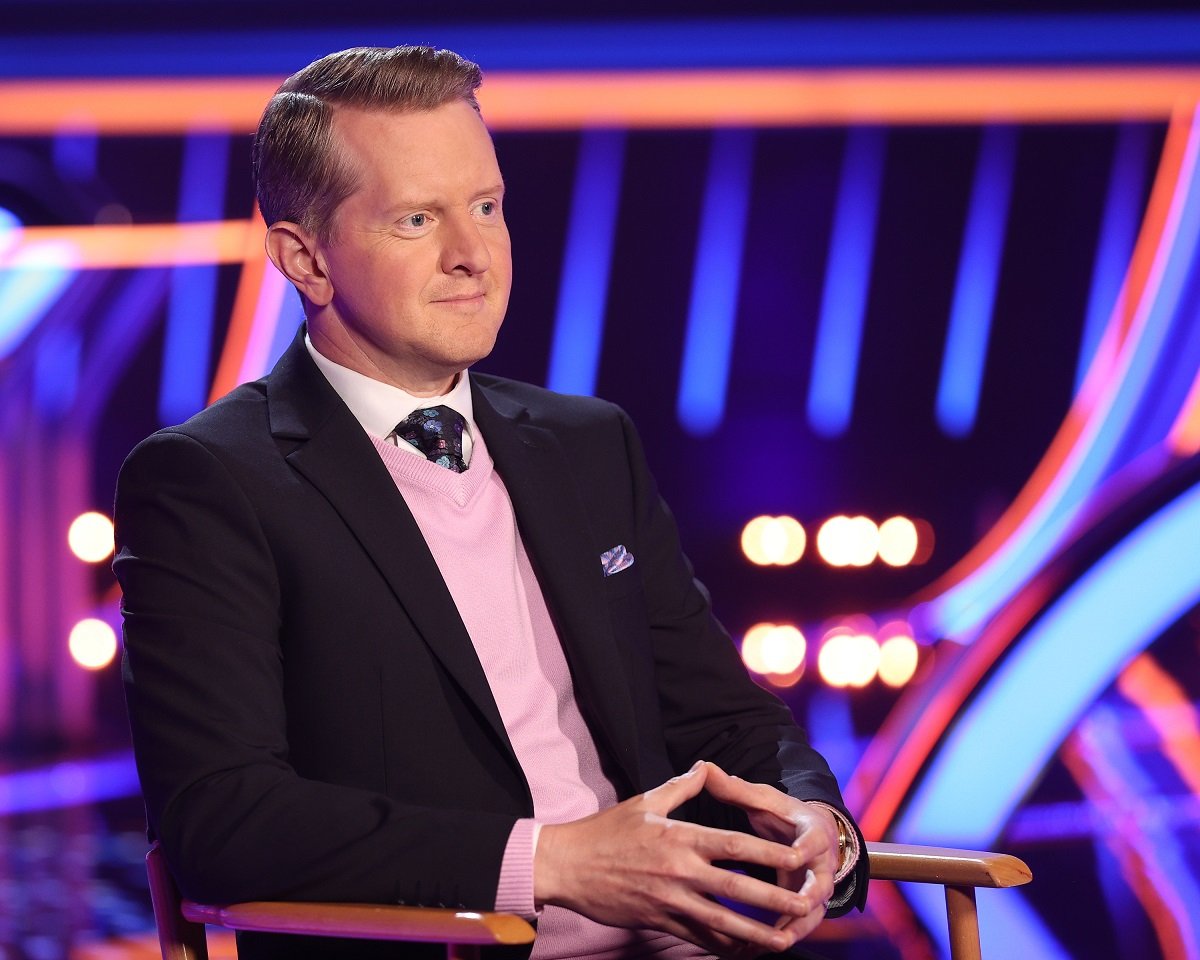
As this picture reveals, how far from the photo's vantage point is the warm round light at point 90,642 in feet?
13.0

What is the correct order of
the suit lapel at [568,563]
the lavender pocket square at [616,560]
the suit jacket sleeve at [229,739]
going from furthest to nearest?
1. the lavender pocket square at [616,560]
2. the suit lapel at [568,563]
3. the suit jacket sleeve at [229,739]

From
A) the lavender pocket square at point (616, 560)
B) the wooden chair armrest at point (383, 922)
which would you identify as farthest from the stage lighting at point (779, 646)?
the wooden chair armrest at point (383, 922)

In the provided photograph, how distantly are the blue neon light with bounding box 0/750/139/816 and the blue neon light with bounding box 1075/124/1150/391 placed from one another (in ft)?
9.92

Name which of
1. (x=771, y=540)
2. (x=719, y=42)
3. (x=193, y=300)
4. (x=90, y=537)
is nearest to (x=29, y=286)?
(x=193, y=300)

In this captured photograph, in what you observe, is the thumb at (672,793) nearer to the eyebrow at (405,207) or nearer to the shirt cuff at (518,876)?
the shirt cuff at (518,876)

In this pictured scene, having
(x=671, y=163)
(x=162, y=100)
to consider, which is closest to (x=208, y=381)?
(x=162, y=100)

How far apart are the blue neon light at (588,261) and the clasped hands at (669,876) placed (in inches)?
89.7

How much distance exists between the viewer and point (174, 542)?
1.80 m

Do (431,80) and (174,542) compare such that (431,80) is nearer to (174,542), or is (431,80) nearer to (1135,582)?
(174,542)

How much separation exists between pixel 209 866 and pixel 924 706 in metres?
2.51

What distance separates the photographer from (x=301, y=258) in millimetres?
2023

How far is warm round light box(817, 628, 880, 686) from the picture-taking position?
3.88 metres

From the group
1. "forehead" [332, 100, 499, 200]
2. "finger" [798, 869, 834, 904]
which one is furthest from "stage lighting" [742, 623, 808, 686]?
"forehead" [332, 100, 499, 200]

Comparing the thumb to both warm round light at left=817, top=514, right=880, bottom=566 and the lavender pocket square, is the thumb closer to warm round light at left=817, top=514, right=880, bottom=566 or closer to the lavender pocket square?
the lavender pocket square
